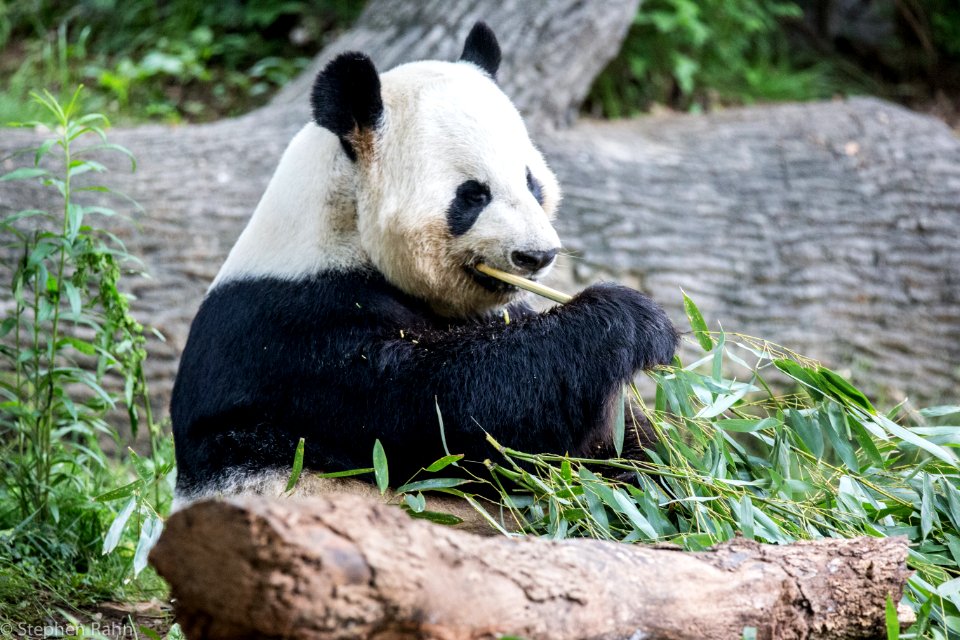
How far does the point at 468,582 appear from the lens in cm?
223

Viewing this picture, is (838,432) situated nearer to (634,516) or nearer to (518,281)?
(634,516)

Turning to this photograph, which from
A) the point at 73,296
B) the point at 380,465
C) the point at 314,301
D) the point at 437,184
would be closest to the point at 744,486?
the point at 380,465

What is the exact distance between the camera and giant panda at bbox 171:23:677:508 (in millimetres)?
3545

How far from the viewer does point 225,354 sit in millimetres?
3732

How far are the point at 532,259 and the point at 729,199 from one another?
460 centimetres

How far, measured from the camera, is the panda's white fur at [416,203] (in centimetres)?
368

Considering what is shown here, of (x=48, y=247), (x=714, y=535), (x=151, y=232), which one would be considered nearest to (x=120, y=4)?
(x=151, y=232)

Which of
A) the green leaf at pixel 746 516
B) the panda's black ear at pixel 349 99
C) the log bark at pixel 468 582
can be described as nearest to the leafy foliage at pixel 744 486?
the green leaf at pixel 746 516

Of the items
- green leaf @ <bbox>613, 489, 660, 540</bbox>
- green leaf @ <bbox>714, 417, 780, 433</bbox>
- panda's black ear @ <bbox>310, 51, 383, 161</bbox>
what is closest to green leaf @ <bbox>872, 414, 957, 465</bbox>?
green leaf @ <bbox>714, 417, 780, 433</bbox>

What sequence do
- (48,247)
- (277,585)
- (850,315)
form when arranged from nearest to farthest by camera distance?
(277,585)
(48,247)
(850,315)

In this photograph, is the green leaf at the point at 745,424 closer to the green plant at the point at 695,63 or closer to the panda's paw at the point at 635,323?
the panda's paw at the point at 635,323

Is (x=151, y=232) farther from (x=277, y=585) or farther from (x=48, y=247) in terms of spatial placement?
(x=277, y=585)

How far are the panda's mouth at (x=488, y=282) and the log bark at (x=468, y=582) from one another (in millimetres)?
1355

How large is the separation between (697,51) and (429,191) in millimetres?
6947
